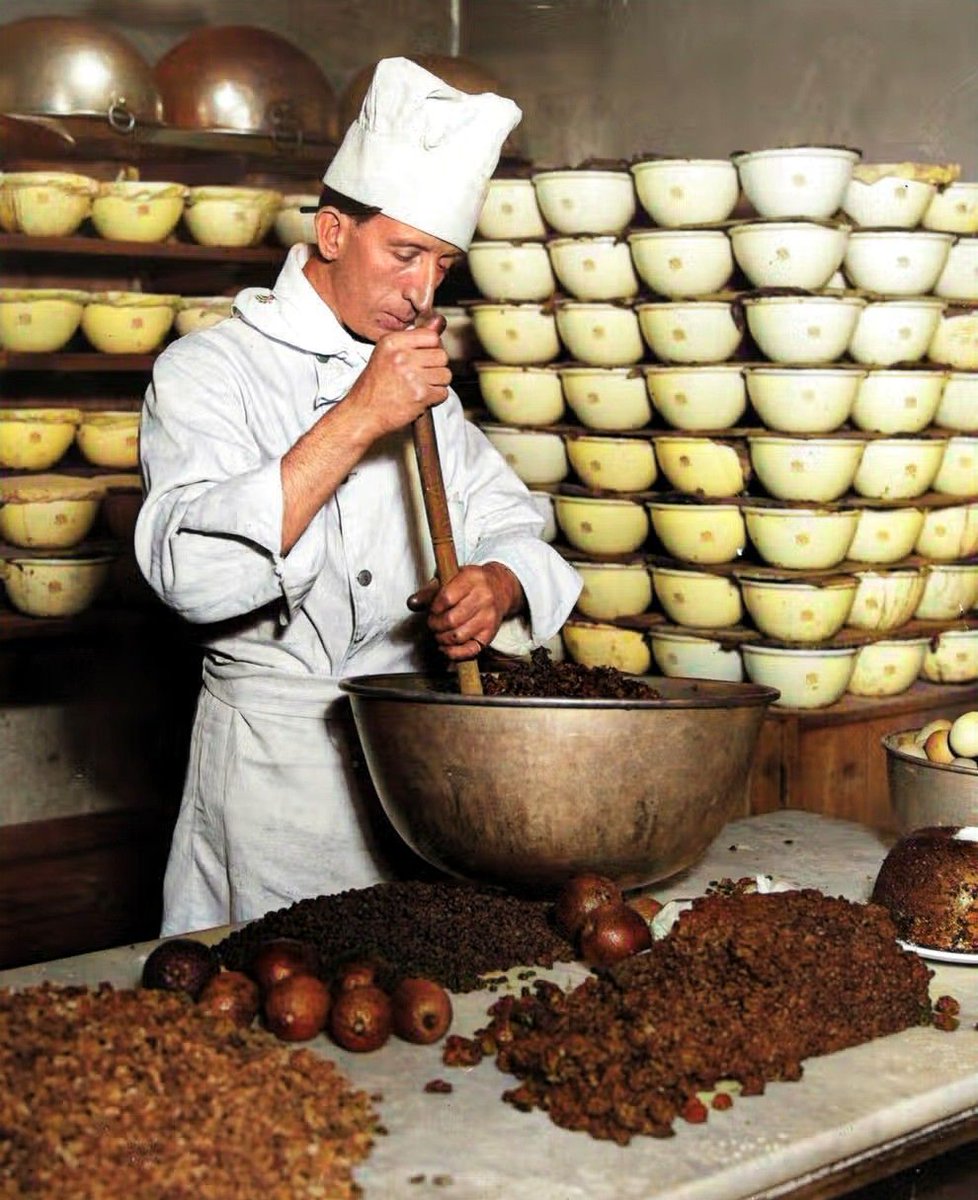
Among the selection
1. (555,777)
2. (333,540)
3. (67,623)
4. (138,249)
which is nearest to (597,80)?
(138,249)

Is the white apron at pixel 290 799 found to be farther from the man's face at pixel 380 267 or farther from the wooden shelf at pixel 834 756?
the wooden shelf at pixel 834 756

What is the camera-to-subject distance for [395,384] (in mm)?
1887

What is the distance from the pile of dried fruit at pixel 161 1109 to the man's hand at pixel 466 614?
67 centimetres

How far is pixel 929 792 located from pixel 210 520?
947mm

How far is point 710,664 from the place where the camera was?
3.35m

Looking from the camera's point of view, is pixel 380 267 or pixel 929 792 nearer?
pixel 929 792

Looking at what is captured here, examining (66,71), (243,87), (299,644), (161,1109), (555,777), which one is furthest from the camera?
(243,87)

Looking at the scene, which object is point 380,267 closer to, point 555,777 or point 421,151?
point 421,151

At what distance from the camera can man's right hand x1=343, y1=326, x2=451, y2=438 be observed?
1887mm

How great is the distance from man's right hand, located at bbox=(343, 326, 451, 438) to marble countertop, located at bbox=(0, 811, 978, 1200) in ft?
2.21

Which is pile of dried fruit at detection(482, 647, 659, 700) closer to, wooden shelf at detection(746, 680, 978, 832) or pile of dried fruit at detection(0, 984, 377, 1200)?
pile of dried fruit at detection(0, 984, 377, 1200)

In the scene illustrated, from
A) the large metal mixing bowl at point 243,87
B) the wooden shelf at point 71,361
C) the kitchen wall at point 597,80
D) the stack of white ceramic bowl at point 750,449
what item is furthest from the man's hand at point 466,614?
the large metal mixing bowl at point 243,87

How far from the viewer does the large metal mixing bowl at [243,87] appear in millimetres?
3965

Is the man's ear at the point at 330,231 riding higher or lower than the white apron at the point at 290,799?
higher
